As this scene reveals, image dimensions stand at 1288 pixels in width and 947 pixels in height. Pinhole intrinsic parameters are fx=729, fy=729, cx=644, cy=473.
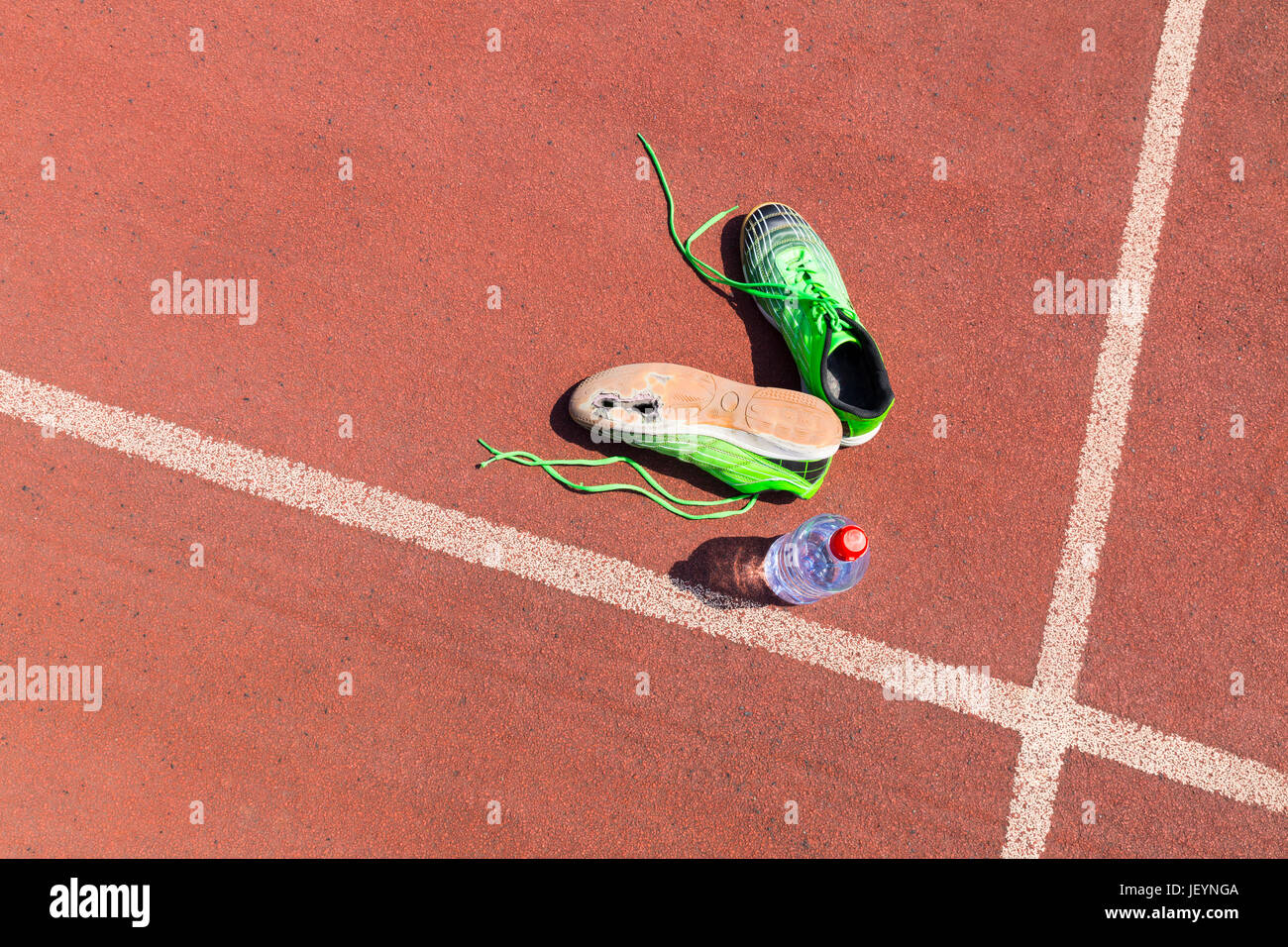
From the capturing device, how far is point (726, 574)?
11.9ft

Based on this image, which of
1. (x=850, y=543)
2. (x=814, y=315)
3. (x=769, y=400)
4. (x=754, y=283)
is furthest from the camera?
(x=754, y=283)

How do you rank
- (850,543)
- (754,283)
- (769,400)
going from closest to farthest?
(850,543) → (769,400) → (754,283)

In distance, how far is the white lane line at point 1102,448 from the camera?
3.55m

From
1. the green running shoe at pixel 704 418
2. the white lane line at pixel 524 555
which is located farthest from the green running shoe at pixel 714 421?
the white lane line at pixel 524 555

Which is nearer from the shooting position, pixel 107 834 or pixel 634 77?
pixel 107 834

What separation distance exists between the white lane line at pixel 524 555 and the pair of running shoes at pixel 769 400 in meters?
0.40

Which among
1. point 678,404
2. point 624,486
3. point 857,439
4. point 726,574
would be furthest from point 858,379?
point 624,486

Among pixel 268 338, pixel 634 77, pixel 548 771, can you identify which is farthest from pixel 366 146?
pixel 548 771

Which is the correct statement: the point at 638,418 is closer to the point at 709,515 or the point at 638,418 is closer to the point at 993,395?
the point at 709,515

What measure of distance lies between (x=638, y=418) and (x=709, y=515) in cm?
62

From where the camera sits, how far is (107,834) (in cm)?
358

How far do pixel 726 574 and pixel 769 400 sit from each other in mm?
888

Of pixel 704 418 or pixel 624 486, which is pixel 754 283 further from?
pixel 624 486

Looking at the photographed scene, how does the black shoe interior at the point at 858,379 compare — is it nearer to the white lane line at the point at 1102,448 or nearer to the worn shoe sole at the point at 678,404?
the worn shoe sole at the point at 678,404
